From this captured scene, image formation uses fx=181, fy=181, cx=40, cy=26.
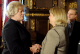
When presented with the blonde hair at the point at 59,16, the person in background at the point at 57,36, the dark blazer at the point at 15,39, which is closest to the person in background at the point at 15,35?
the dark blazer at the point at 15,39

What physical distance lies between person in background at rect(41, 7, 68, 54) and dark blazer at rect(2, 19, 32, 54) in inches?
11.7

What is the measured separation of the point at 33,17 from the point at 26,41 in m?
1.57

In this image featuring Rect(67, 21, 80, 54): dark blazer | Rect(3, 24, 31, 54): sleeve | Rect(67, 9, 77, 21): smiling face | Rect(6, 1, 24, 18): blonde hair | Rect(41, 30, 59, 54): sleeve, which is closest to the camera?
Rect(41, 30, 59, 54): sleeve

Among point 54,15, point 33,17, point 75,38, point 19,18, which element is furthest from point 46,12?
point 54,15

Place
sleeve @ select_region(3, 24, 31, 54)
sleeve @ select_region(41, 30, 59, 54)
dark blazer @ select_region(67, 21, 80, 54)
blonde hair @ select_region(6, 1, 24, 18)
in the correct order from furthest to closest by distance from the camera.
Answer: dark blazer @ select_region(67, 21, 80, 54), blonde hair @ select_region(6, 1, 24, 18), sleeve @ select_region(3, 24, 31, 54), sleeve @ select_region(41, 30, 59, 54)

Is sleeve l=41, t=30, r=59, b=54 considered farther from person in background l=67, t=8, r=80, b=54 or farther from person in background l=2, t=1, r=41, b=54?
person in background l=67, t=8, r=80, b=54

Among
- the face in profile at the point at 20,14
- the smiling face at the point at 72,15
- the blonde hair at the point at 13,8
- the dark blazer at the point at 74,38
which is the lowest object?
the dark blazer at the point at 74,38

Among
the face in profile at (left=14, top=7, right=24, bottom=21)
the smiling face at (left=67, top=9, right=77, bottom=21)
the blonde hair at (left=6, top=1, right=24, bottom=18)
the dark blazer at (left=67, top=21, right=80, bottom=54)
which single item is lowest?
the dark blazer at (left=67, top=21, right=80, bottom=54)

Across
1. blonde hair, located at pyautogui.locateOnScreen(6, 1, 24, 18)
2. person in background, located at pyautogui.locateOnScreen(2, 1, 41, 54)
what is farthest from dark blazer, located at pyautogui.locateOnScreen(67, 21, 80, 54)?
blonde hair, located at pyautogui.locateOnScreen(6, 1, 24, 18)

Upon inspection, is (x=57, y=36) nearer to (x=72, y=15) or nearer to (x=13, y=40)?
(x=13, y=40)

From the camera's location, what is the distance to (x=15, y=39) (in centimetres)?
193

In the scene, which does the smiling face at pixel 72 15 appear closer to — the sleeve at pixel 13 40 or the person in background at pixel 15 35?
the person in background at pixel 15 35

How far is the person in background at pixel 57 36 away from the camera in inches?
68.9

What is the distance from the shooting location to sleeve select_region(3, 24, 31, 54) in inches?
75.9
